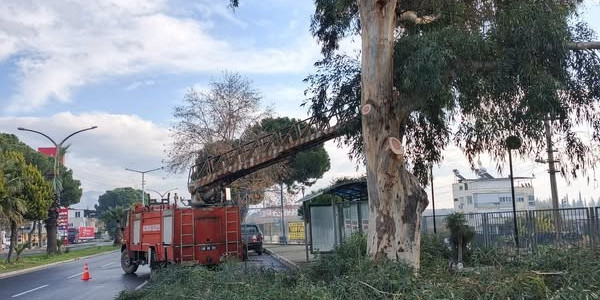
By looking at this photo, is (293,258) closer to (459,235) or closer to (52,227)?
(459,235)

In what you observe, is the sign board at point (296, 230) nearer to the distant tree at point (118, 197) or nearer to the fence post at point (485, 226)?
the fence post at point (485, 226)

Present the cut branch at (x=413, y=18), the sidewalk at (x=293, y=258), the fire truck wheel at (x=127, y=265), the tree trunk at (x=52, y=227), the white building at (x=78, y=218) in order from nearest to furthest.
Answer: the cut branch at (x=413, y=18) < the sidewalk at (x=293, y=258) < the fire truck wheel at (x=127, y=265) < the tree trunk at (x=52, y=227) < the white building at (x=78, y=218)

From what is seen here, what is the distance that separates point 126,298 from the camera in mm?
11500

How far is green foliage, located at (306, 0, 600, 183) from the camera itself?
10812 millimetres

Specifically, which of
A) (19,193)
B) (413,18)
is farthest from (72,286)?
(19,193)

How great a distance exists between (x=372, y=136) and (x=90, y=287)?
38.0 ft

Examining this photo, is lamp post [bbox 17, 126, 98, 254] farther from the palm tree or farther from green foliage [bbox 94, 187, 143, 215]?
green foliage [bbox 94, 187, 143, 215]

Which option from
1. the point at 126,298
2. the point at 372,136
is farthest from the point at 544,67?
the point at 126,298

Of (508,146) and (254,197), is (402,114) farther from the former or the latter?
(254,197)

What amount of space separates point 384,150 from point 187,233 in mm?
9296

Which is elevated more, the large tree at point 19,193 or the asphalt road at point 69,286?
the large tree at point 19,193

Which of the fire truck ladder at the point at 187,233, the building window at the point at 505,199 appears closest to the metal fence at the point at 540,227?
the fire truck ladder at the point at 187,233

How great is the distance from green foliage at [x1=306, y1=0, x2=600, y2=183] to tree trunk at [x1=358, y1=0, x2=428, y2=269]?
384mm

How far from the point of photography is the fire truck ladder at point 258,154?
75.4 ft
